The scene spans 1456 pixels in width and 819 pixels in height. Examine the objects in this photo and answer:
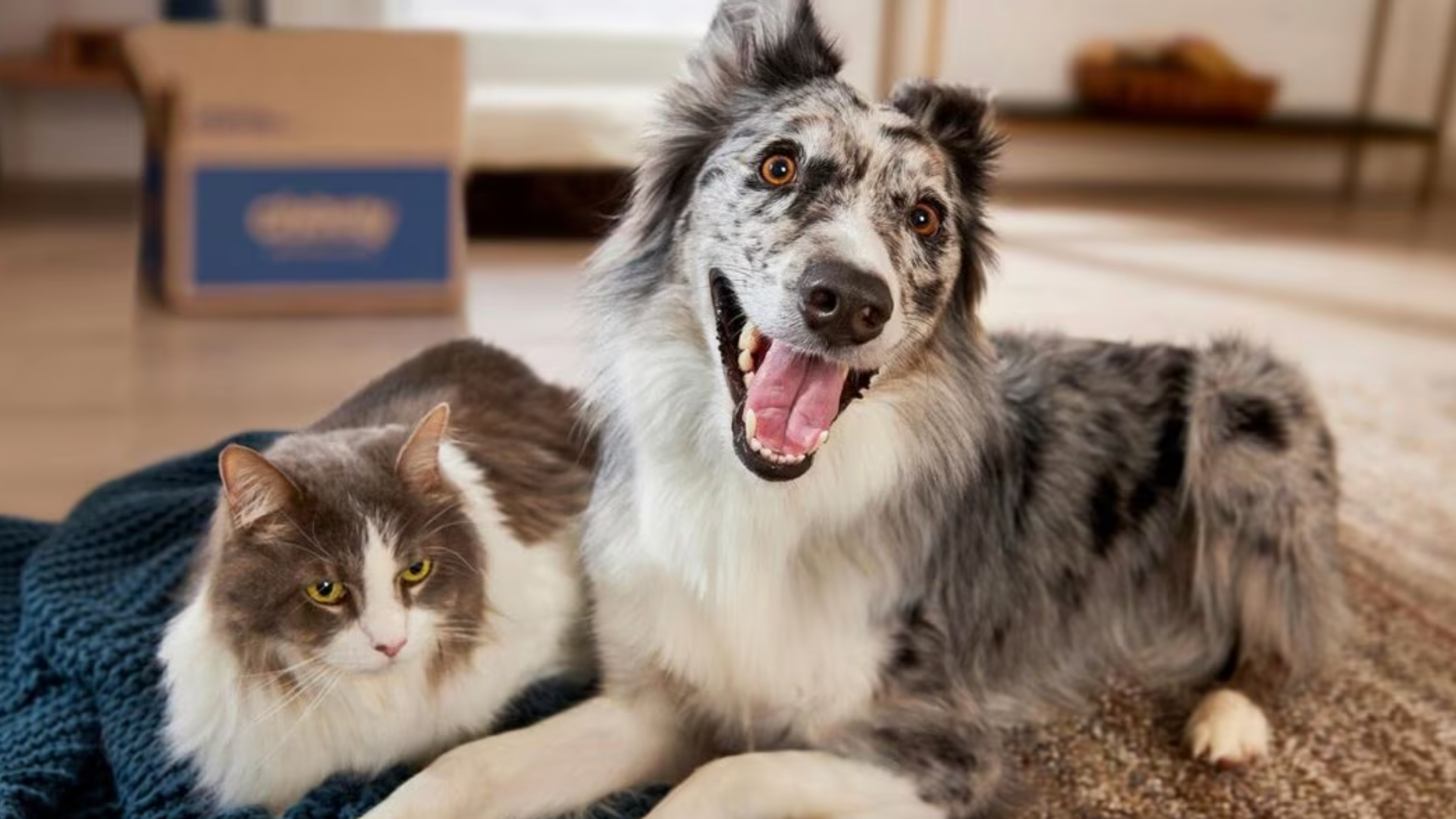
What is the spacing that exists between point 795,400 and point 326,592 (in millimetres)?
589

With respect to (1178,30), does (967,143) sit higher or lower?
lower

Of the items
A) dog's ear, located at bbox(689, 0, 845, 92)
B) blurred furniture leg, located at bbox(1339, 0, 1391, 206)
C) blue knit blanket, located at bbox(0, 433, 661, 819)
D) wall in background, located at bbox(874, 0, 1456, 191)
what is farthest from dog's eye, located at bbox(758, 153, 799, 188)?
blurred furniture leg, located at bbox(1339, 0, 1391, 206)

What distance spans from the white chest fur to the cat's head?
49mm

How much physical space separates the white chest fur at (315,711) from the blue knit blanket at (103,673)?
4 centimetres

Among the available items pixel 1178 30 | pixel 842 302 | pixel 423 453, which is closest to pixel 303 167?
pixel 423 453

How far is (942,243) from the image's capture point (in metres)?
1.67

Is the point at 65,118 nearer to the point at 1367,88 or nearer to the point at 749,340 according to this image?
the point at 749,340

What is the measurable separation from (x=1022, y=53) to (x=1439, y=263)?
2296 mm

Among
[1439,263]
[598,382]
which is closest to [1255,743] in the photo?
[598,382]

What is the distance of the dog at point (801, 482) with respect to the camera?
158 cm

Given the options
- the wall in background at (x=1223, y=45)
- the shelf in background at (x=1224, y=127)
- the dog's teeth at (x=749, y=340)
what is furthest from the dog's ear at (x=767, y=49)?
the wall in background at (x=1223, y=45)

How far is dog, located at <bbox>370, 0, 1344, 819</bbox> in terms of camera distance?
1.58 metres

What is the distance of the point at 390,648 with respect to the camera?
1.54 metres

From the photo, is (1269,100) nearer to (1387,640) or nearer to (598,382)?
(1387,640)
